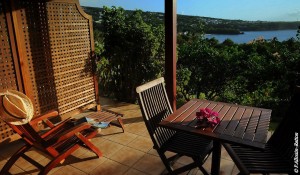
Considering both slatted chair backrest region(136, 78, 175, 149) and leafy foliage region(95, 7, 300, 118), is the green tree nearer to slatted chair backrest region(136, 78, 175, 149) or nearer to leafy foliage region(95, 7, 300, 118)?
leafy foliage region(95, 7, 300, 118)

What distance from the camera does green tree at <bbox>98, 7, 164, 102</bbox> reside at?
207 inches

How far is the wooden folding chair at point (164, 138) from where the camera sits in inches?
98.7

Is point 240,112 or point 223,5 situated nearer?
point 240,112

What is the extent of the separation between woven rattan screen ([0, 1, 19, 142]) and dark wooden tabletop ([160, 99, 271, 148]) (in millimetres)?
2727

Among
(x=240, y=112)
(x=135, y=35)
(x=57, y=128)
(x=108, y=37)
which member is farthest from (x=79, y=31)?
A: (x=240, y=112)

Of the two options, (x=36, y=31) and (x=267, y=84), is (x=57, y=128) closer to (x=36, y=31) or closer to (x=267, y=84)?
(x=36, y=31)

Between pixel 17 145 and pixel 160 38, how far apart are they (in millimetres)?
3591

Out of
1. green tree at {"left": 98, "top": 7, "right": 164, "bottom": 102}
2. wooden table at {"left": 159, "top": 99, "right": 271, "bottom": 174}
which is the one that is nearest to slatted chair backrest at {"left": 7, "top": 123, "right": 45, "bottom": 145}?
wooden table at {"left": 159, "top": 99, "right": 271, "bottom": 174}

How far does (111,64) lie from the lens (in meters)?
5.77

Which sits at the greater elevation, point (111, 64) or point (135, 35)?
point (135, 35)

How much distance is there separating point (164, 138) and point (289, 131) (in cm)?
135

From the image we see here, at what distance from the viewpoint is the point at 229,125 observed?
92.3 inches

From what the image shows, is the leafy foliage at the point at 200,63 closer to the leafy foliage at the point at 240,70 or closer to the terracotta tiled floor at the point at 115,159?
the leafy foliage at the point at 240,70

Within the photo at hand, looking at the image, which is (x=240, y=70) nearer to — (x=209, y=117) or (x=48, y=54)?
(x=209, y=117)
